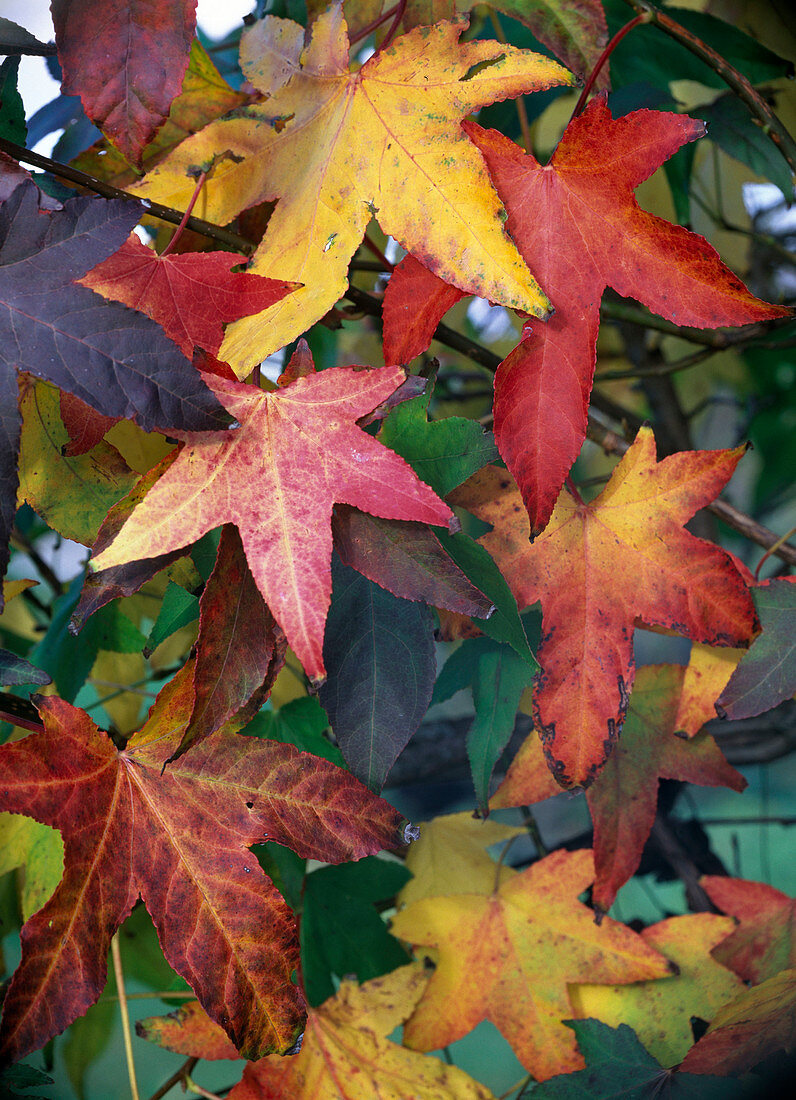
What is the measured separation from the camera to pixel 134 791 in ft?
1.44

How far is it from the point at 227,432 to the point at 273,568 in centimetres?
8

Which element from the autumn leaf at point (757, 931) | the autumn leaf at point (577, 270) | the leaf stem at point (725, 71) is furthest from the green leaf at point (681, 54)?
the autumn leaf at point (757, 931)

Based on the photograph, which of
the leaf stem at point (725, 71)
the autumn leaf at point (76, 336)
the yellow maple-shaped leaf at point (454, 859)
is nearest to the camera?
the autumn leaf at point (76, 336)

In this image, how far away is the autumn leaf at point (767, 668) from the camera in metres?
0.45

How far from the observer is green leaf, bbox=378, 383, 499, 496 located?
0.43 metres

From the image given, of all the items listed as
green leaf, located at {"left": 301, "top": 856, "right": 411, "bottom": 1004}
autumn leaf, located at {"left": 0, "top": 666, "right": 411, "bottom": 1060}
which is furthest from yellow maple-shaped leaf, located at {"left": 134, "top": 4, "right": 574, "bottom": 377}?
green leaf, located at {"left": 301, "top": 856, "right": 411, "bottom": 1004}

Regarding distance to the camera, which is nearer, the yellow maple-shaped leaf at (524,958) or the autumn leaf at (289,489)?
the autumn leaf at (289,489)

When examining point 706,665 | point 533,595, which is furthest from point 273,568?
point 706,665

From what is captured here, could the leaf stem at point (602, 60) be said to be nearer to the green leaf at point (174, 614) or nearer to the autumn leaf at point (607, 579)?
the autumn leaf at point (607, 579)

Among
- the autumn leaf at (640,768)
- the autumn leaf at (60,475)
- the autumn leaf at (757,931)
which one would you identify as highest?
the autumn leaf at (60,475)

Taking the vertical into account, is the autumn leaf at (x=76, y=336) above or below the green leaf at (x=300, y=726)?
above

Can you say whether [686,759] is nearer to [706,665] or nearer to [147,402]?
[706,665]

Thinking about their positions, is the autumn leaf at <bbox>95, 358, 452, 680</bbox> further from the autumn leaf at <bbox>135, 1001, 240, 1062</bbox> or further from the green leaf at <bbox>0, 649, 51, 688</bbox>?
the autumn leaf at <bbox>135, 1001, 240, 1062</bbox>

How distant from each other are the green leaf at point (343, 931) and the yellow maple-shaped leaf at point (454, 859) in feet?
0.22
